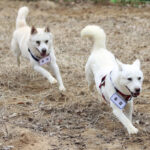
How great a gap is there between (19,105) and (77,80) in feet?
4.83

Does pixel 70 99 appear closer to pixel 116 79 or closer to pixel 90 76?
pixel 90 76

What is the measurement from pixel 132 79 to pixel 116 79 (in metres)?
0.26

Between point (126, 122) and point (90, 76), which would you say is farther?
point (90, 76)

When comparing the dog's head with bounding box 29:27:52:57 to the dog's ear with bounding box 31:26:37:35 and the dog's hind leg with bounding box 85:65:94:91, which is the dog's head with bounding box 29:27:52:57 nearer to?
the dog's ear with bounding box 31:26:37:35

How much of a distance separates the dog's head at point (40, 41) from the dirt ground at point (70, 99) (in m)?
0.58

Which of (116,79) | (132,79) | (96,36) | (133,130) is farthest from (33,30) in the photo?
(133,130)

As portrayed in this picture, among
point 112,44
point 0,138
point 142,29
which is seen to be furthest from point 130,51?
point 0,138

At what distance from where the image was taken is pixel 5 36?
981cm

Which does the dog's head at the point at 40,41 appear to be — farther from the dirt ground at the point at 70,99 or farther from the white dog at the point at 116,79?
the white dog at the point at 116,79

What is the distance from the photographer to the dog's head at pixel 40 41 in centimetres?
634

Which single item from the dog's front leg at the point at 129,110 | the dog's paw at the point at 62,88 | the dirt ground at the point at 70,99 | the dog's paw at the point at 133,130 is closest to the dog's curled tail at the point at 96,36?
the dirt ground at the point at 70,99

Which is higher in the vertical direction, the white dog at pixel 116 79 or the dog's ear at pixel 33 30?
the dog's ear at pixel 33 30

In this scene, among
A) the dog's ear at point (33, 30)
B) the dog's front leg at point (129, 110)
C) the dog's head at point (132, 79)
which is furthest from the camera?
the dog's ear at point (33, 30)

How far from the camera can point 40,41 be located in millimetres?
6406
